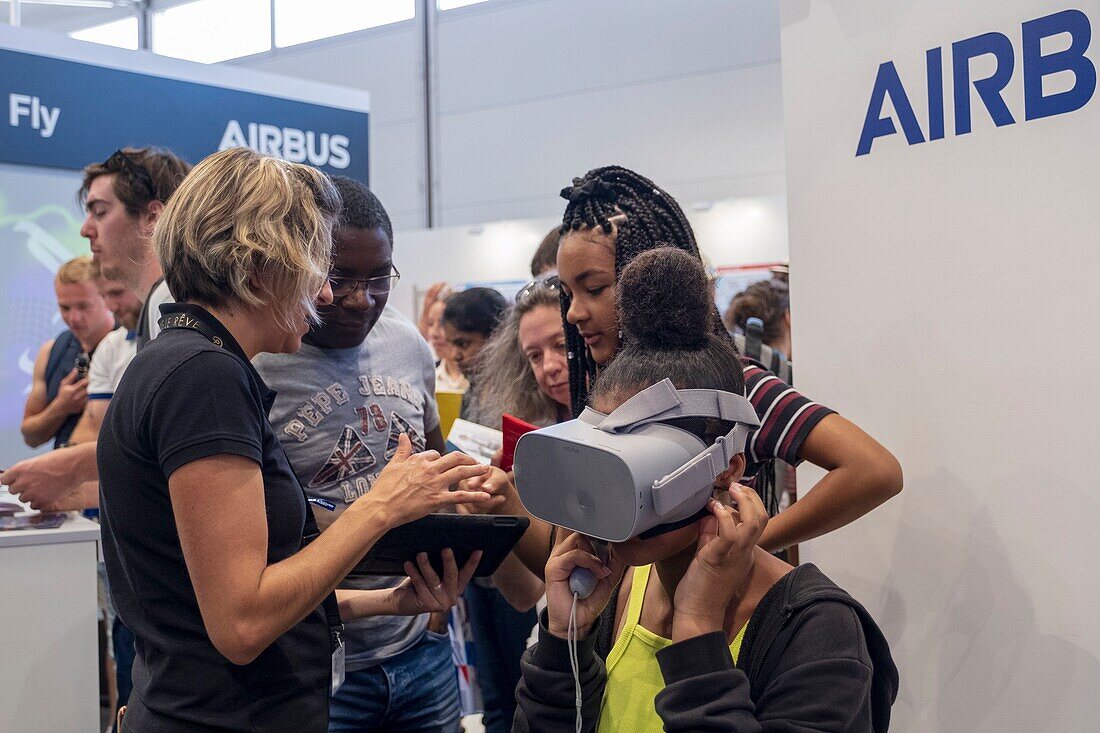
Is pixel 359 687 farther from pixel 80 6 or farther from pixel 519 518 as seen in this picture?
pixel 80 6

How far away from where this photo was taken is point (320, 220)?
4.44 feet

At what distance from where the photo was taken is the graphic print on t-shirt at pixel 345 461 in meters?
1.73

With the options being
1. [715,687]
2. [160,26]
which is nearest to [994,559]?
[715,687]

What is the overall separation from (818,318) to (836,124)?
37cm

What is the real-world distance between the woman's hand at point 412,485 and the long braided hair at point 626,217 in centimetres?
48

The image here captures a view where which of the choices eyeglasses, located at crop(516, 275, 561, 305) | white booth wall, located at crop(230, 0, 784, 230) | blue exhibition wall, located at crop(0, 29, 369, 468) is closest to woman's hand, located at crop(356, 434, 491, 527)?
eyeglasses, located at crop(516, 275, 561, 305)

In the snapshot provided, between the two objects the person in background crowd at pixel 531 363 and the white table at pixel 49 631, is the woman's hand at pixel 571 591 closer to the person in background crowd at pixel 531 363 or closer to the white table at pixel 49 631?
the person in background crowd at pixel 531 363

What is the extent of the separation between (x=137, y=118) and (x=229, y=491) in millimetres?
3556

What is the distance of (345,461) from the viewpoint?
1.74 m

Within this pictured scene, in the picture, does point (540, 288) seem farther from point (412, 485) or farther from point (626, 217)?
point (412, 485)

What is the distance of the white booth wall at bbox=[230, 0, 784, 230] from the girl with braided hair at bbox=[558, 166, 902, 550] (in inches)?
256

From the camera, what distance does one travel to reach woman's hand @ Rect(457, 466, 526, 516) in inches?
58.4

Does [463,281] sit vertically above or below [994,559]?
above

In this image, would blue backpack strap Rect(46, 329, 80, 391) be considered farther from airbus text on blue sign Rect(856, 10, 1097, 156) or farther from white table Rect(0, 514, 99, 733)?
airbus text on blue sign Rect(856, 10, 1097, 156)
